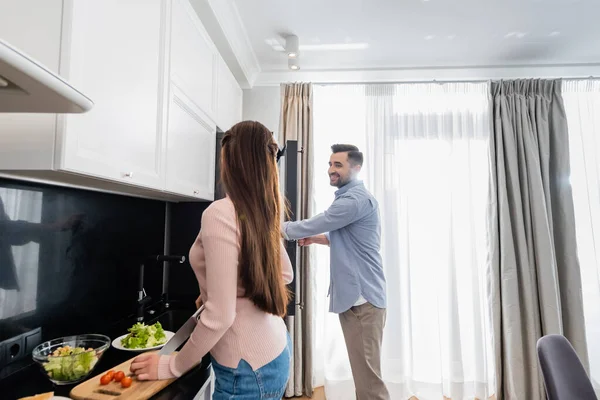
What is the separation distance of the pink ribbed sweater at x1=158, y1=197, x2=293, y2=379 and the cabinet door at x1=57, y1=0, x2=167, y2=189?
35 cm

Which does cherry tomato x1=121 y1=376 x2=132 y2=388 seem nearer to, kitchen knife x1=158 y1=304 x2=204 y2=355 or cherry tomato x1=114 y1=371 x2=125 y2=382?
cherry tomato x1=114 y1=371 x2=125 y2=382

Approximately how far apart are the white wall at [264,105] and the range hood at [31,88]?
7.09ft

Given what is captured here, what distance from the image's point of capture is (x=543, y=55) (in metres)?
2.50

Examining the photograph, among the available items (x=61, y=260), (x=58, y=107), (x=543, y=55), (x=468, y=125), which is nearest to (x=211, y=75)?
(x=61, y=260)

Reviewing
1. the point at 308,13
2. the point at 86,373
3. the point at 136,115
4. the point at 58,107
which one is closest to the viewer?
the point at 58,107

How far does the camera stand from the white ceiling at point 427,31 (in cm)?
192

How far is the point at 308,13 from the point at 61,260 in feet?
5.90

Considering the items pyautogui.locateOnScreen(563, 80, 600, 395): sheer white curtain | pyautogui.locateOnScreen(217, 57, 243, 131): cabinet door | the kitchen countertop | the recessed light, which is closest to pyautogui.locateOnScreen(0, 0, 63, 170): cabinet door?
the kitchen countertop

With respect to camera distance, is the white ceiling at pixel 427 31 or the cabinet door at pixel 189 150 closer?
the cabinet door at pixel 189 150

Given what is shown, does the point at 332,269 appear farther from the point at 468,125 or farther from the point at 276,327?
the point at 468,125

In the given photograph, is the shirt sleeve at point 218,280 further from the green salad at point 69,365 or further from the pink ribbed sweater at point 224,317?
the green salad at point 69,365

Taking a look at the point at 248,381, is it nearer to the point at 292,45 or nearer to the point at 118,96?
the point at 118,96

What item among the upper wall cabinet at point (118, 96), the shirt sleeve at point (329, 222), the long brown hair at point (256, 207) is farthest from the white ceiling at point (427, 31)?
the long brown hair at point (256, 207)

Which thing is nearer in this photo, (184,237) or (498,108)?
(184,237)
